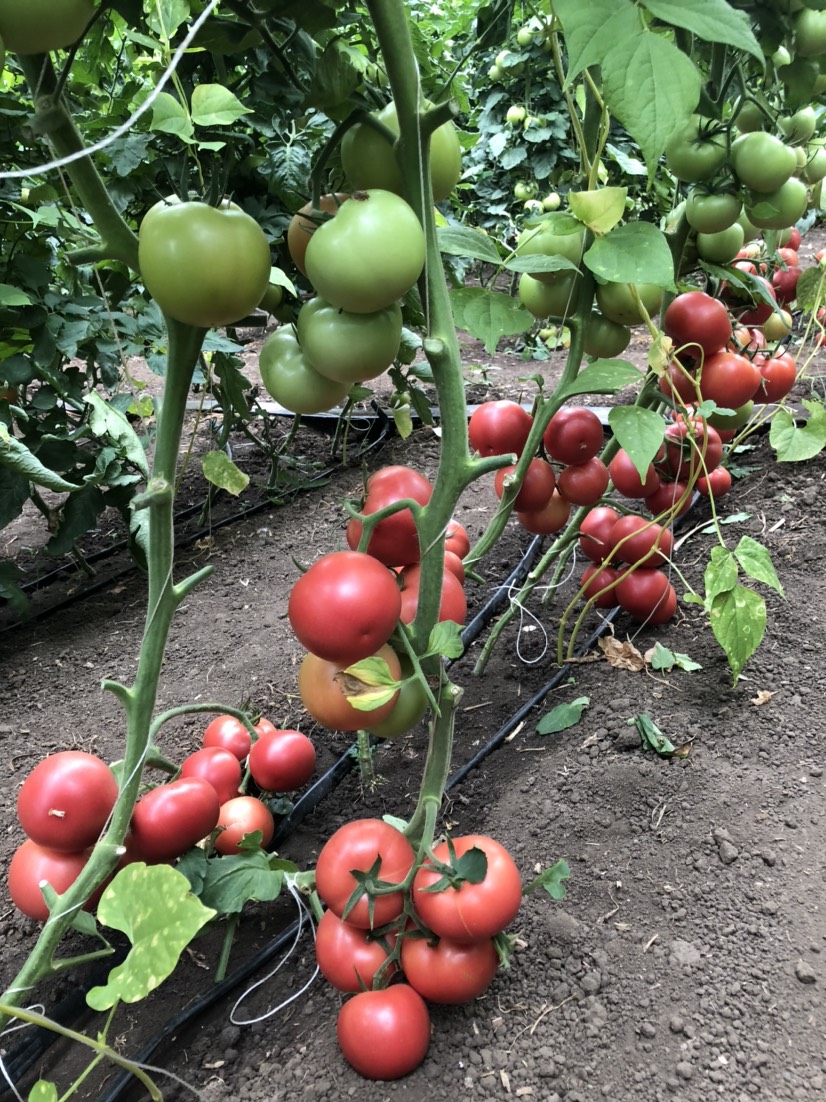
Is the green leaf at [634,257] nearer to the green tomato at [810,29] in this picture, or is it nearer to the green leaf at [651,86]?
the green leaf at [651,86]

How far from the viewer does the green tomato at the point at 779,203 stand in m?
1.10

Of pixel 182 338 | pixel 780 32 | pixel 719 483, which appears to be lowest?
pixel 719 483

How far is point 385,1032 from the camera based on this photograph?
30.9 inches

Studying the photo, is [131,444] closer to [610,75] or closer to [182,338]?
[182,338]

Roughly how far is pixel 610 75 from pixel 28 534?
210cm

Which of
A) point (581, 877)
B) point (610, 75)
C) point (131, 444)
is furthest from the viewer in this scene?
point (131, 444)

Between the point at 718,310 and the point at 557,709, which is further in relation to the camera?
the point at 557,709

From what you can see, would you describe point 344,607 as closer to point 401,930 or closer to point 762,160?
point 401,930

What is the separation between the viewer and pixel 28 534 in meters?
2.21

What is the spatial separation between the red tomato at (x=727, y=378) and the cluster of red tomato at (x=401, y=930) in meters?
0.77

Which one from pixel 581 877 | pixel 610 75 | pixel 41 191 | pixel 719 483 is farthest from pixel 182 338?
pixel 719 483

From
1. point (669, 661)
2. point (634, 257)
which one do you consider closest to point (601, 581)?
point (669, 661)

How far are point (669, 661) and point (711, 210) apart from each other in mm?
750

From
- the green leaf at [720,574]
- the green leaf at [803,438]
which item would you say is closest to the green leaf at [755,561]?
the green leaf at [720,574]
